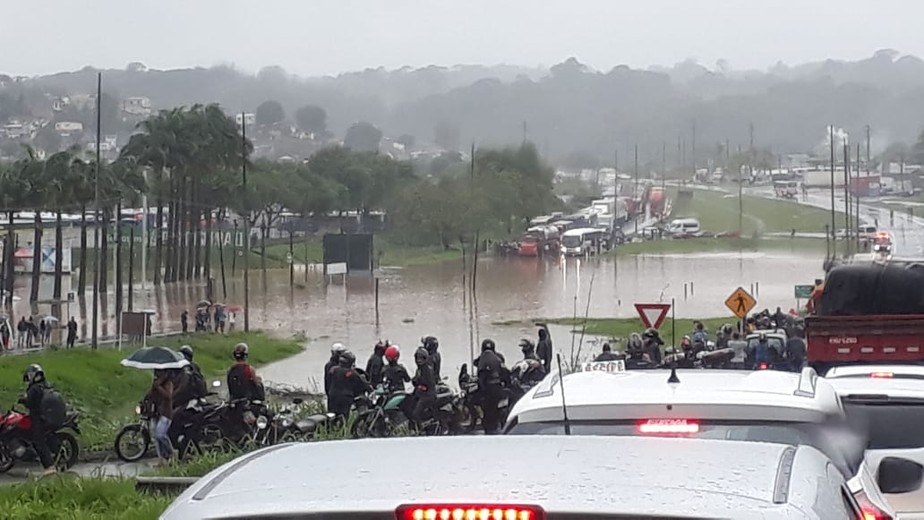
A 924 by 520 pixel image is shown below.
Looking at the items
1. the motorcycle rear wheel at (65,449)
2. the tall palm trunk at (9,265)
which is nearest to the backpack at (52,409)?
the motorcycle rear wheel at (65,449)

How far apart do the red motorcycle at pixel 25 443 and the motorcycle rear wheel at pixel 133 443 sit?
0.77 meters

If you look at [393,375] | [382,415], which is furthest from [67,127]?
[382,415]

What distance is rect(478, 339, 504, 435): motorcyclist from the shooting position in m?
19.8

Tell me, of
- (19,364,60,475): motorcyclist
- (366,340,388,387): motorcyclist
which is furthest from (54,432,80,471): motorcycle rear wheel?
(366,340,388,387): motorcyclist

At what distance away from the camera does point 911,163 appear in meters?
107

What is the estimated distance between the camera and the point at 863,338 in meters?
23.8

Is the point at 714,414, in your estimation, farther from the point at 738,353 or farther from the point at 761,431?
the point at 738,353

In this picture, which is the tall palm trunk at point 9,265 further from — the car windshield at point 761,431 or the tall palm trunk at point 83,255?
the car windshield at point 761,431

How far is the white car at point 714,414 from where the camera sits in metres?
5.87

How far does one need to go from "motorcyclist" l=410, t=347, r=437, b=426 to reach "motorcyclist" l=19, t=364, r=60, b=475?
4.16m

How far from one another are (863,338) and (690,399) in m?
18.5

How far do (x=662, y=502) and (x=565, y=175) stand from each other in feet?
250

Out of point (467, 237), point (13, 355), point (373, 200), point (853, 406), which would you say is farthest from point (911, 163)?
point (853, 406)

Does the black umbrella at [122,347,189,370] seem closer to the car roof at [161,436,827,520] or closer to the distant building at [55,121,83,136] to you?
the car roof at [161,436,827,520]
